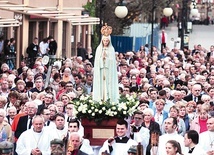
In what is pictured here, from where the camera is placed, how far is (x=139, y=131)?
19.9 m

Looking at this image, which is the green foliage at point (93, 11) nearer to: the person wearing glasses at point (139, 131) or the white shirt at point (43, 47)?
the white shirt at point (43, 47)

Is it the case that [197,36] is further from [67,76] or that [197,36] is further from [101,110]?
[101,110]

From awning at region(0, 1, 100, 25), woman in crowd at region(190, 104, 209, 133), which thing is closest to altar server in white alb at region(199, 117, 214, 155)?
woman in crowd at region(190, 104, 209, 133)

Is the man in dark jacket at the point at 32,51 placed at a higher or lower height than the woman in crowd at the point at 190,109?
higher

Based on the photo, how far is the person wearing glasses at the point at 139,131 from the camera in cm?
1958

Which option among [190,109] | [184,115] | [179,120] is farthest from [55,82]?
[179,120]

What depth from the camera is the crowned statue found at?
20.7m

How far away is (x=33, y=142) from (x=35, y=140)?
0.16 feet

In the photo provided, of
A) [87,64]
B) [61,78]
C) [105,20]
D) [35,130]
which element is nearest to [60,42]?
[105,20]

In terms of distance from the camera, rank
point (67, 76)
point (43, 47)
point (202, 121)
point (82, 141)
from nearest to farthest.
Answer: point (82, 141) < point (202, 121) < point (67, 76) < point (43, 47)

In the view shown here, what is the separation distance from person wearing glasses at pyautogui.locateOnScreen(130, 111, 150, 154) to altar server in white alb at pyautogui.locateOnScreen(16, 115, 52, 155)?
1831mm

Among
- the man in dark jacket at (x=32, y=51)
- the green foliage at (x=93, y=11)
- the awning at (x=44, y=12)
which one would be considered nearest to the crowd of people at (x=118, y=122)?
the awning at (x=44, y=12)

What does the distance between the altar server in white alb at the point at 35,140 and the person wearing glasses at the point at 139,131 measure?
183 centimetres

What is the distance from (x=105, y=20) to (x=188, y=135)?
114ft
